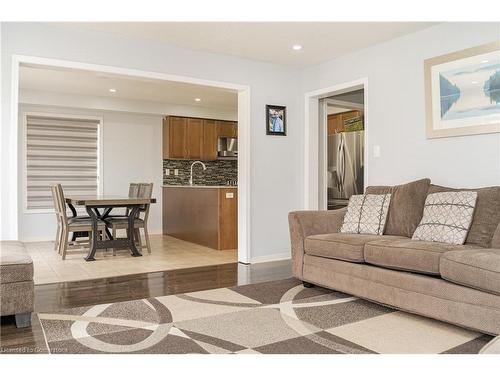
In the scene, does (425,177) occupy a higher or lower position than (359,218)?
higher

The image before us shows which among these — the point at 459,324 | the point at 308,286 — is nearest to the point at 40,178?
the point at 308,286

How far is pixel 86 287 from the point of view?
3656mm

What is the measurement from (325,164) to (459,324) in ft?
11.5

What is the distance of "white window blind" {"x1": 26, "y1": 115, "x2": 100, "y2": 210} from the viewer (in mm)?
6848

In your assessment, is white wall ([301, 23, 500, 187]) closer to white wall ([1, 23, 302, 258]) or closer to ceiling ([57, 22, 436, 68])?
ceiling ([57, 22, 436, 68])

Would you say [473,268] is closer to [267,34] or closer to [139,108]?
[267,34]

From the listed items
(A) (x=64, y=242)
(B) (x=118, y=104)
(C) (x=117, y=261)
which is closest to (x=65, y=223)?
(A) (x=64, y=242)

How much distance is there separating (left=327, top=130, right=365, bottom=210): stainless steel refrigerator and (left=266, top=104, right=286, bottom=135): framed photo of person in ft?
3.47

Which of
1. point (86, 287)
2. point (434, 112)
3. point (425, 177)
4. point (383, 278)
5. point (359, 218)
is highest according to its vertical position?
point (434, 112)

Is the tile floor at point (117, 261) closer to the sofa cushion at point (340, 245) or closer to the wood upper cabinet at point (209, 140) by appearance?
the sofa cushion at point (340, 245)

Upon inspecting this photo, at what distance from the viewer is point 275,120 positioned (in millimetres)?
5094

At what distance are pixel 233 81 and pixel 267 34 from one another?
35.6 inches

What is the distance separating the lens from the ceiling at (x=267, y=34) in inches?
148

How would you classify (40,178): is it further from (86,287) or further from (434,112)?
(434,112)
